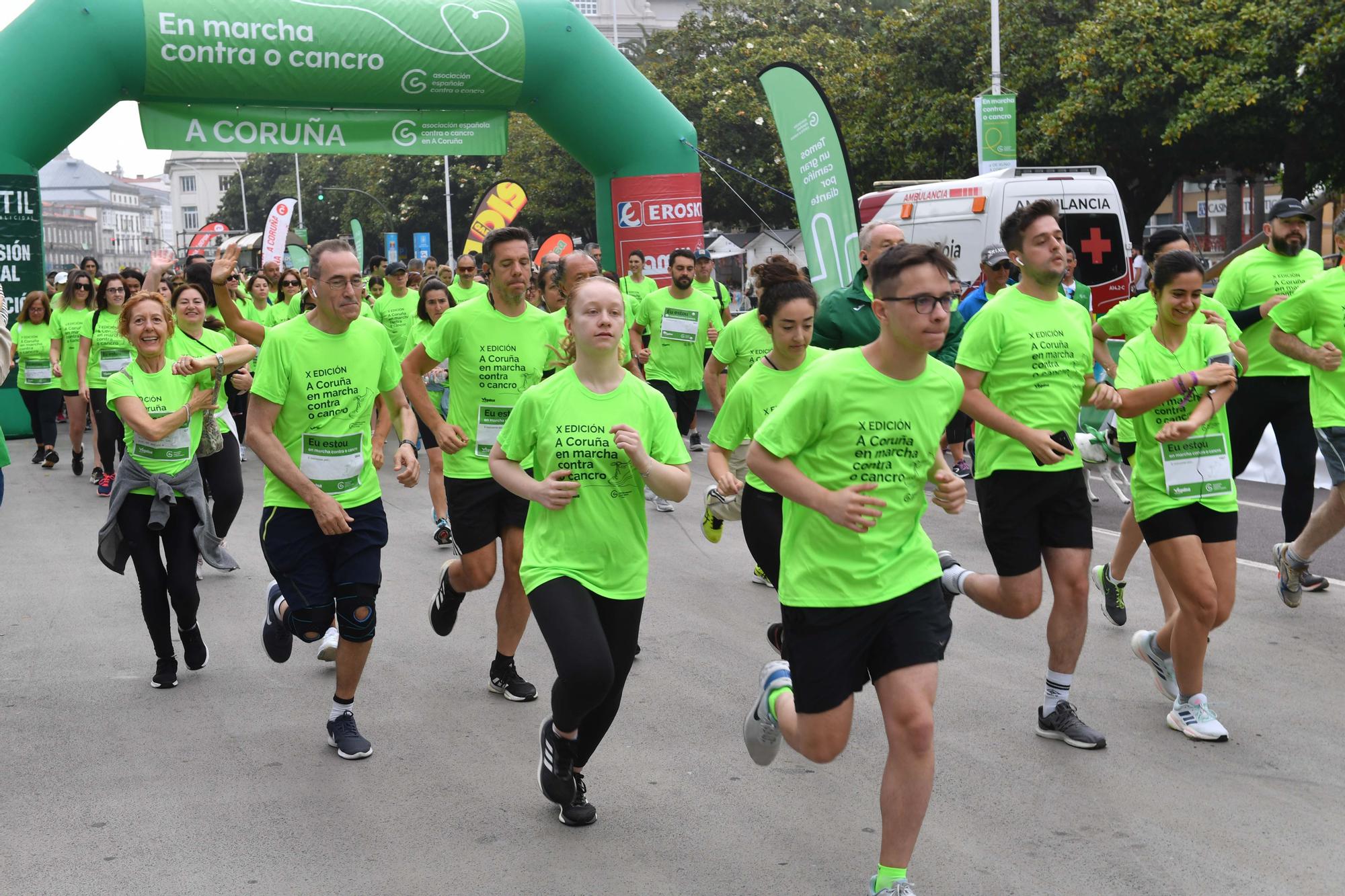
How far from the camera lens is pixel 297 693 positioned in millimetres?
6109

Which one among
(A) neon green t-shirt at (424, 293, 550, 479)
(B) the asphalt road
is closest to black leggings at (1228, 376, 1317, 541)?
(B) the asphalt road

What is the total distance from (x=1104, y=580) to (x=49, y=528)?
25.3ft

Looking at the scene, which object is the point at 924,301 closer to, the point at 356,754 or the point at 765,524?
the point at 765,524

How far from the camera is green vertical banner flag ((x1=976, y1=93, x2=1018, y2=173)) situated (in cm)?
1986

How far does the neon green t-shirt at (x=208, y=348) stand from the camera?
711 centimetres

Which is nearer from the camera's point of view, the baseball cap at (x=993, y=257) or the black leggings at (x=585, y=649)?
the black leggings at (x=585, y=649)

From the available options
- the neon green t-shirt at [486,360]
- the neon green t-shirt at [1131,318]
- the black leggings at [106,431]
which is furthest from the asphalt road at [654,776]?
the black leggings at [106,431]

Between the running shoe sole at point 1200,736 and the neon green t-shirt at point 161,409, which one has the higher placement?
the neon green t-shirt at point 161,409

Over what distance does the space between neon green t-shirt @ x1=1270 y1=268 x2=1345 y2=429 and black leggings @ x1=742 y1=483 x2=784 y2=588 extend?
292 cm

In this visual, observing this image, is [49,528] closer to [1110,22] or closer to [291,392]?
[291,392]

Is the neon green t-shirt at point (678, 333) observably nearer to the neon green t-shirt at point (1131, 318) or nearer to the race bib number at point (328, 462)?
the neon green t-shirt at point (1131, 318)

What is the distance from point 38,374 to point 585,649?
37.9ft

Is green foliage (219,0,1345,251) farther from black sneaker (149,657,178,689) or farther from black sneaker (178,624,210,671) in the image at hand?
black sneaker (149,657,178,689)

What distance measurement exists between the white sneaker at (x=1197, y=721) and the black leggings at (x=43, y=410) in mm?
12135
